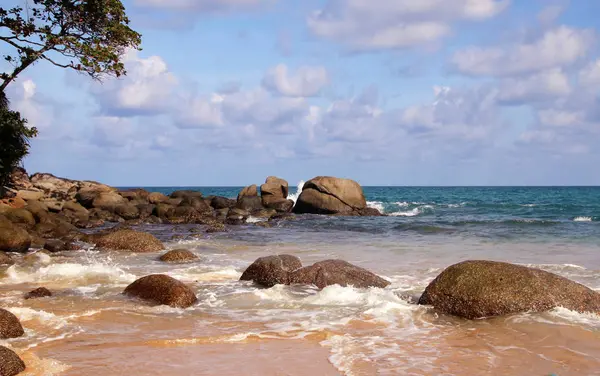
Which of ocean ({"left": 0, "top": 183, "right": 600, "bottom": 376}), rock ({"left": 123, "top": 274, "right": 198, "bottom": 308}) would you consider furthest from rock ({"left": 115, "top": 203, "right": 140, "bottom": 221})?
rock ({"left": 123, "top": 274, "right": 198, "bottom": 308})

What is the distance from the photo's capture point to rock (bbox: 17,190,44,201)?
85.6 feet

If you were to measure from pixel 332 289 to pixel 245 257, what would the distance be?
656 cm

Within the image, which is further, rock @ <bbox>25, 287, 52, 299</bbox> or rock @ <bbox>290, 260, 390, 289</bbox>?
rock @ <bbox>290, 260, 390, 289</bbox>

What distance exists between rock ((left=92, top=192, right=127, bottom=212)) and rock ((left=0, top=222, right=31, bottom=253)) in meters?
14.2

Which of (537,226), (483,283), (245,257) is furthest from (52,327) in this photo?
(537,226)

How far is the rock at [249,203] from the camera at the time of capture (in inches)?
1353

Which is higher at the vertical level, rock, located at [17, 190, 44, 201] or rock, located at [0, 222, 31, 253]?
rock, located at [17, 190, 44, 201]

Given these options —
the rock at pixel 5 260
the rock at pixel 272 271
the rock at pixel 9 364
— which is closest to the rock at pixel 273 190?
the rock at pixel 5 260

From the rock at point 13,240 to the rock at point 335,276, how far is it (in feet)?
30.4

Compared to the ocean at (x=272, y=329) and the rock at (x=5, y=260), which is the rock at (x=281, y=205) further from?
the rock at (x=5, y=260)

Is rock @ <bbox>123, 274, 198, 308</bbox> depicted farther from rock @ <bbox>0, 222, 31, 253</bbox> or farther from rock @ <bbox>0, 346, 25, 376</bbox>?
rock @ <bbox>0, 222, 31, 253</bbox>

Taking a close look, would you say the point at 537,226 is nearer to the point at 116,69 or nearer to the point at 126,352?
the point at 116,69

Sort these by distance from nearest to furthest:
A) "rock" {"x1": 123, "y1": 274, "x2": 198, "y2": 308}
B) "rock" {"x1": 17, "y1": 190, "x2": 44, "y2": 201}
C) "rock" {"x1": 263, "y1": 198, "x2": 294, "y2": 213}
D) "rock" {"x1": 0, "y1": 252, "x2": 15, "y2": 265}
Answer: "rock" {"x1": 123, "y1": 274, "x2": 198, "y2": 308}, "rock" {"x1": 0, "y1": 252, "x2": 15, "y2": 265}, "rock" {"x1": 17, "y1": 190, "x2": 44, "y2": 201}, "rock" {"x1": 263, "y1": 198, "x2": 294, "y2": 213}

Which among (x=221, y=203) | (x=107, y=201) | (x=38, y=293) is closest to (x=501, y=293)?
(x=38, y=293)
